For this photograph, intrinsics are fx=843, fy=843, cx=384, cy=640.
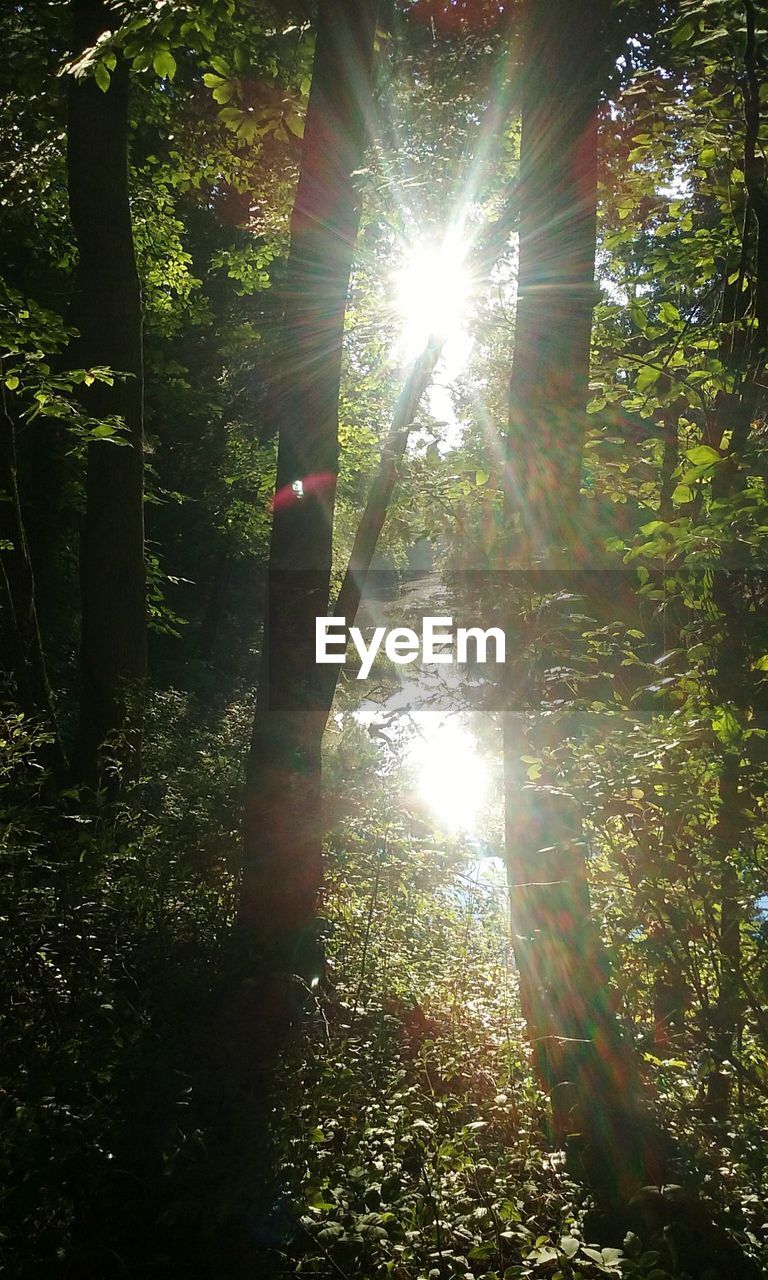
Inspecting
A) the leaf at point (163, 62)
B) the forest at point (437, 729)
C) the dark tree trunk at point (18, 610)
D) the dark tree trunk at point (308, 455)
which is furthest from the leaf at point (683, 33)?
the dark tree trunk at point (18, 610)

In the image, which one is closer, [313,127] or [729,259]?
[729,259]

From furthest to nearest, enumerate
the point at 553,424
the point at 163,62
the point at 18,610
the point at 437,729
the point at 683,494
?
1. the point at 18,610
2. the point at 437,729
3. the point at 553,424
4. the point at 163,62
5. the point at 683,494

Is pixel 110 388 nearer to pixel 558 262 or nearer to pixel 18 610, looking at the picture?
pixel 18 610

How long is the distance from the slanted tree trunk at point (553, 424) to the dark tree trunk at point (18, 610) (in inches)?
139

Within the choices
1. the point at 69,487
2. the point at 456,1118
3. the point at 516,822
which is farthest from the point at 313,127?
the point at 69,487

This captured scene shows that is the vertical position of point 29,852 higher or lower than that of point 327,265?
lower

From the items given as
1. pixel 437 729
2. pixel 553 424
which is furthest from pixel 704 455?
pixel 437 729

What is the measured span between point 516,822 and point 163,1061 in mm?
2067

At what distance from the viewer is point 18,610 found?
618cm

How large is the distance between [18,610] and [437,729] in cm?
323

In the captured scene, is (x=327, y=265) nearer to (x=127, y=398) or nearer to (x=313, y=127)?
(x=313, y=127)

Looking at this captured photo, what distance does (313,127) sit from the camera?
5.67 metres

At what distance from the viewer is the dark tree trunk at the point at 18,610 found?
235 inches

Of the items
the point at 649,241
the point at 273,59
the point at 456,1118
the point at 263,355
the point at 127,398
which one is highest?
the point at 263,355
